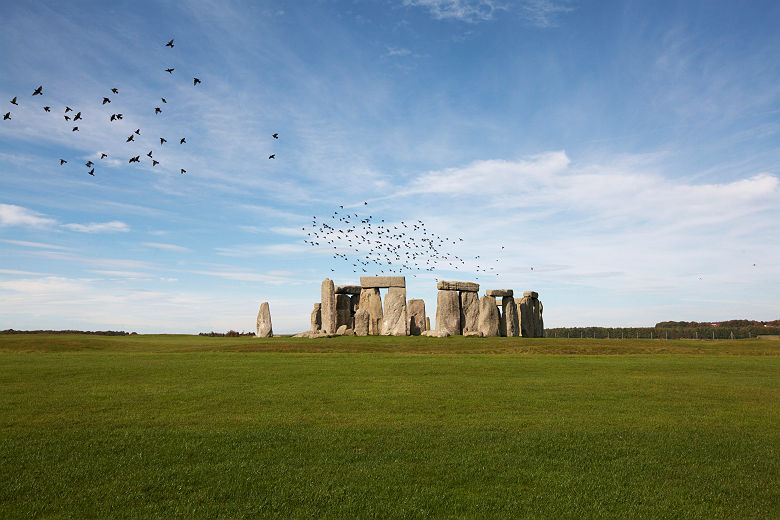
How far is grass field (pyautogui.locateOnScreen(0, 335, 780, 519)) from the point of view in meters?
6.07

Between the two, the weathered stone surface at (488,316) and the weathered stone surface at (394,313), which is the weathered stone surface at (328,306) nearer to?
the weathered stone surface at (394,313)

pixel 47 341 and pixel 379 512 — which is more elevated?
pixel 47 341

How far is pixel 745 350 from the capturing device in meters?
25.7

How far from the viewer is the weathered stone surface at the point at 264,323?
36.5 meters

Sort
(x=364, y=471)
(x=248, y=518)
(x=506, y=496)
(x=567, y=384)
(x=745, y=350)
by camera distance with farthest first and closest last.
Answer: (x=745, y=350)
(x=567, y=384)
(x=364, y=471)
(x=506, y=496)
(x=248, y=518)

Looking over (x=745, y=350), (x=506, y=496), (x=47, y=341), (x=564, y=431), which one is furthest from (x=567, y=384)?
(x=47, y=341)

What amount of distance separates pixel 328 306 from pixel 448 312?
7570 mm

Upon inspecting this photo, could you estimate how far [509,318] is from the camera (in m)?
37.2

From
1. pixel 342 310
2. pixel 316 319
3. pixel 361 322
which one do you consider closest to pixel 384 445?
pixel 361 322

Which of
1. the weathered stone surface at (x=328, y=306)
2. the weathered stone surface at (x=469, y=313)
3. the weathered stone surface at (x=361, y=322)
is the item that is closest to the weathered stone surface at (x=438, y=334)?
the weathered stone surface at (x=469, y=313)

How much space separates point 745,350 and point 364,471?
2516 cm

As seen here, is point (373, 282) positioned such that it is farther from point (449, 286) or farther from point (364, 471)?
point (364, 471)

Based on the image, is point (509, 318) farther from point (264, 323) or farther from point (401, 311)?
point (264, 323)

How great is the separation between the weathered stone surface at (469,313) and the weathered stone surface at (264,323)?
12.4 metres
